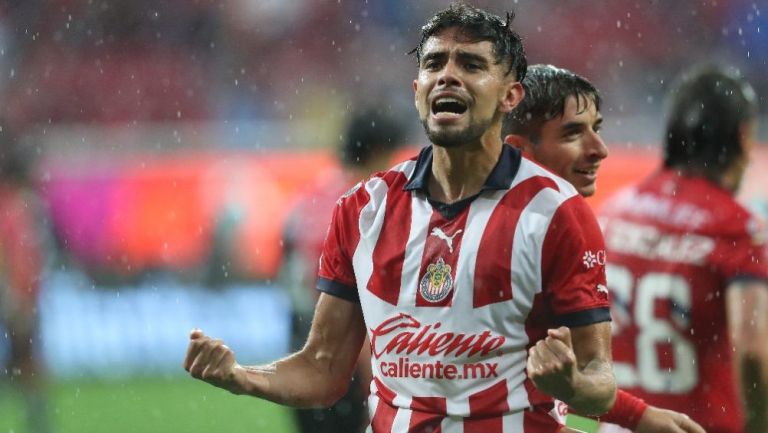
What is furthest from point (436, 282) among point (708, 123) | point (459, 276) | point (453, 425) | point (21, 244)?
point (21, 244)

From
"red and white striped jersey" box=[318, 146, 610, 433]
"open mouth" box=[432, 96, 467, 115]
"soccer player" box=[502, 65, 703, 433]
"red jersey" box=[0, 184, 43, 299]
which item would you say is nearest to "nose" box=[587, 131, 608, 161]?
"soccer player" box=[502, 65, 703, 433]

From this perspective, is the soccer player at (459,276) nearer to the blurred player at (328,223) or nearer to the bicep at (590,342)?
the bicep at (590,342)

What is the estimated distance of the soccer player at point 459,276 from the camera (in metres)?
2.84

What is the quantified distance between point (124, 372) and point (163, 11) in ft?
15.2

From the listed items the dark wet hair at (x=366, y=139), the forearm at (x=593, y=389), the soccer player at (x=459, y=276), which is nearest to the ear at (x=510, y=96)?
the soccer player at (x=459, y=276)

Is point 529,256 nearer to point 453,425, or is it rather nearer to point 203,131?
point 453,425

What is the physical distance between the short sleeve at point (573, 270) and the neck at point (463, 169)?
0.25 metres

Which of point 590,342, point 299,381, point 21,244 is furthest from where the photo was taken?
point 21,244

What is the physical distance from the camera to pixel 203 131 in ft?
39.4

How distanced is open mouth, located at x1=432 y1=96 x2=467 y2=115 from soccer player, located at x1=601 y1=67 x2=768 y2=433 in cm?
117

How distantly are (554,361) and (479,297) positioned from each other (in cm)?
39

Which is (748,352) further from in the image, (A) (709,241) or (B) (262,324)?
(B) (262,324)

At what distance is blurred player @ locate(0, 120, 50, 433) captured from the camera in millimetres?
8242

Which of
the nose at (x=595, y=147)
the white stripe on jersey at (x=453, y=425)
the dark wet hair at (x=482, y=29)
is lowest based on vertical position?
the white stripe on jersey at (x=453, y=425)
